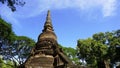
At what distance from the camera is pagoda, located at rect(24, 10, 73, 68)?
76.8 feet

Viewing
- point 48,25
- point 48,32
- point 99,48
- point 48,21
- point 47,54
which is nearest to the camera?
point 47,54

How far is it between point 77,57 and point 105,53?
5690 millimetres

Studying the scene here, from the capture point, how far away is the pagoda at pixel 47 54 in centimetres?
2342

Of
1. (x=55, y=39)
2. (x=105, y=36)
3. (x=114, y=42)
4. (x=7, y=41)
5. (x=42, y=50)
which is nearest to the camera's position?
(x=42, y=50)

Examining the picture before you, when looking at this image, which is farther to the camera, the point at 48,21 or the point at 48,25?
the point at 48,21

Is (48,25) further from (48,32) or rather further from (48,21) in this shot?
(48,32)

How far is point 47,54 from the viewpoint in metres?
25.0

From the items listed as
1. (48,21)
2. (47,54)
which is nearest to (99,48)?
(48,21)

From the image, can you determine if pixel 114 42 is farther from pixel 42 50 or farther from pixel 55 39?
pixel 42 50

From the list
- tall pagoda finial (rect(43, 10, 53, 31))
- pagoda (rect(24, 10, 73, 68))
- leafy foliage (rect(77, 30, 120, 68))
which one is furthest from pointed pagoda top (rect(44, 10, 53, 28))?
leafy foliage (rect(77, 30, 120, 68))

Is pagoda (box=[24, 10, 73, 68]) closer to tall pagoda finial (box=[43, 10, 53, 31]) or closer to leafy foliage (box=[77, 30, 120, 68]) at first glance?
tall pagoda finial (box=[43, 10, 53, 31])

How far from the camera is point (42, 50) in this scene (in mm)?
25422

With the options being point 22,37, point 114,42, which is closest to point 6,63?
point 22,37

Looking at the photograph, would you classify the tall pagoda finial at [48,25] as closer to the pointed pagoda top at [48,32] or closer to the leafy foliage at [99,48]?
the pointed pagoda top at [48,32]
